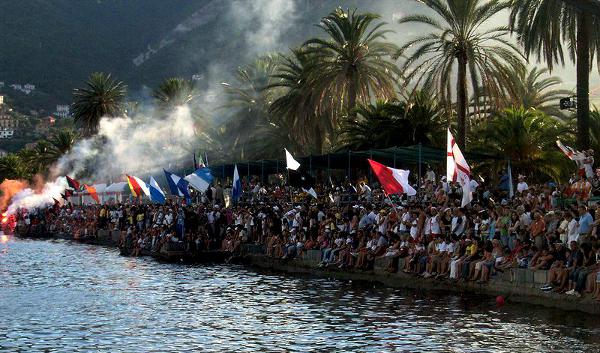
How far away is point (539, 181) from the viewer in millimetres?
53188

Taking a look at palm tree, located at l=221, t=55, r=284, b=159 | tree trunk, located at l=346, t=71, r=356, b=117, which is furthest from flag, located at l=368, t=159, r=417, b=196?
palm tree, located at l=221, t=55, r=284, b=159

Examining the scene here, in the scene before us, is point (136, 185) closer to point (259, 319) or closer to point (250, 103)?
point (250, 103)

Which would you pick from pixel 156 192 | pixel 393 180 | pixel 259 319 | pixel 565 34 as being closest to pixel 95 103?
pixel 156 192

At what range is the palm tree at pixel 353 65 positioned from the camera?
6125 cm

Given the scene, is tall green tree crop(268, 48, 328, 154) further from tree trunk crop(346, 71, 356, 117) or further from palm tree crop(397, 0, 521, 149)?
palm tree crop(397, 0, 521, 149)

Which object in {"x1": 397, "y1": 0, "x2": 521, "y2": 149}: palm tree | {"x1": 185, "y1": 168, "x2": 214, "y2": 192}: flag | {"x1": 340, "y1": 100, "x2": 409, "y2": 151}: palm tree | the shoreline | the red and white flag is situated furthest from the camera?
{"x1": 340, "y1": 100, "x2": 409, "y2": 151}: palm tree

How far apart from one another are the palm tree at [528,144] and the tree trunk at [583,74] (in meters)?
10.1

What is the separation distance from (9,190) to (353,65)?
9264 centimetres

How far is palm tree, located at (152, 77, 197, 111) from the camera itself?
10400cm

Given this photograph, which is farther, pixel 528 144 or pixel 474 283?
pixel 528 144

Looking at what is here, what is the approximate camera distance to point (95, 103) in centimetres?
11388

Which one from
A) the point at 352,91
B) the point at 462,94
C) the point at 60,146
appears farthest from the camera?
the point at 60,146

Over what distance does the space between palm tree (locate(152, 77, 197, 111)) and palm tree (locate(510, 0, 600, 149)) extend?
63938mm

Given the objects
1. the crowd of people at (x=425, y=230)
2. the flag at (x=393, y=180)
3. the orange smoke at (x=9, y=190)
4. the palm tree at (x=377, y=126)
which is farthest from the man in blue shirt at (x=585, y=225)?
the orange smoke at (x=9, y=190)
